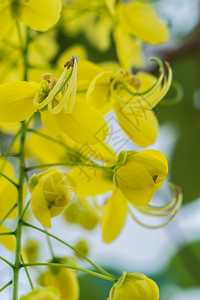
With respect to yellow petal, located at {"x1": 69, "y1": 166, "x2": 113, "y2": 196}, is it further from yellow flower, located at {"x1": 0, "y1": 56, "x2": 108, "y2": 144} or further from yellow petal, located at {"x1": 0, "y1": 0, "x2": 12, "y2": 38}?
yellow petal, located at {"x1": 0, "y1": 0, "x2": 12, "y2": 38}

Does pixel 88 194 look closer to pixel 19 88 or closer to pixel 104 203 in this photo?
pixel 104 203

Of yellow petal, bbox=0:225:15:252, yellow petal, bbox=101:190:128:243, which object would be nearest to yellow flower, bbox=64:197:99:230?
yellow petal, bbox=101:190:128:243

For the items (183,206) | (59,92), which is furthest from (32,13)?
(183,206)

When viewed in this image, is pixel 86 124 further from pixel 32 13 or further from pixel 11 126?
pixel 11 126

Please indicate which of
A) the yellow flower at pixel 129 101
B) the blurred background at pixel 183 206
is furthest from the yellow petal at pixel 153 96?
the blurred background at pixel 183 206

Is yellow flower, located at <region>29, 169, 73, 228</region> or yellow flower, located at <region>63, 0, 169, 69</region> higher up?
yellow flower, located at <region>63, 0, 169, 69</region>

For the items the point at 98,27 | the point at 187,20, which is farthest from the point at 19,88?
the point at 187,20
